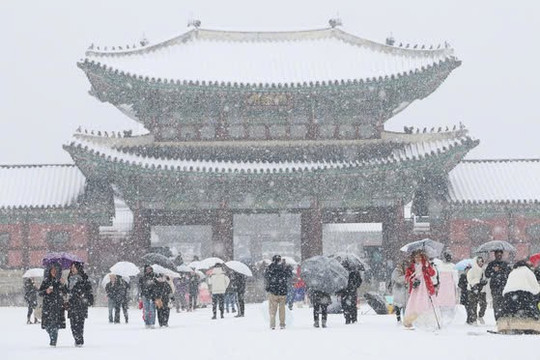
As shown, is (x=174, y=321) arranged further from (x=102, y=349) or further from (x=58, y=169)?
(x=58, y=169)

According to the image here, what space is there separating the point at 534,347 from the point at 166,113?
18902 millimetres

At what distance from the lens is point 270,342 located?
14250 millimetres

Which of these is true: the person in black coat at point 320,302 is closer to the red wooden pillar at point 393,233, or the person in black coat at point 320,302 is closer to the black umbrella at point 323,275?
the black umbrella at point 323,275

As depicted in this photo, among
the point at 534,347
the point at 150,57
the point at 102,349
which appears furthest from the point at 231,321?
the point at 150,57

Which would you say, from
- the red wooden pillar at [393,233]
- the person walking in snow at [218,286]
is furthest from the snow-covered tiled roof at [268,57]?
the person walking in snow at [218,286]

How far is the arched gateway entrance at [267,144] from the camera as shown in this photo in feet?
94.0

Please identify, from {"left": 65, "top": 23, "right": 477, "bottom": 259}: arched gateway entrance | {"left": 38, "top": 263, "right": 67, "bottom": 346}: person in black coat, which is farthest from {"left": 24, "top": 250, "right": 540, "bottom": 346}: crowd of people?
{"left": 65, "top": 23, "right": 477, "bottom": 259}: arched gateway entrance

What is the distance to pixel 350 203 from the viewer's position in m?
29.5

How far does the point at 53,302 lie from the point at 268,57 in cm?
1923

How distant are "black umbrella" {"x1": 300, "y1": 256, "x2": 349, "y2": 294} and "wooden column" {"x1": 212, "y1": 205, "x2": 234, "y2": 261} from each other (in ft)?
33.7

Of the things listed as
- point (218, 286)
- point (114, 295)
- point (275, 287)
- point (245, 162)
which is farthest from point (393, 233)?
point (275, 287)

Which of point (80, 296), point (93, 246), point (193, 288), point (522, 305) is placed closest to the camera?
point (80, 296)

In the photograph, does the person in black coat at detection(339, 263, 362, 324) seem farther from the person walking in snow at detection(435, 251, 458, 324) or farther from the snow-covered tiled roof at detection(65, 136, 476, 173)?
the snow-covered tiled roof at detection(65, 136, 476, 173)

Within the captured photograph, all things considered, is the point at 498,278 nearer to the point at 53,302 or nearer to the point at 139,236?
the point at 53,302
